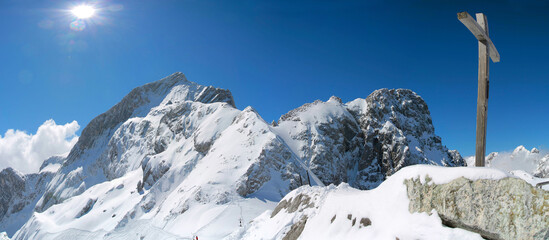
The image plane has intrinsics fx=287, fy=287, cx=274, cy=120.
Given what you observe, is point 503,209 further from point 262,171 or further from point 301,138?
point 301,138

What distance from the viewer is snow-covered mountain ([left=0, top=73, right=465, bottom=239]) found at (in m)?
42.7

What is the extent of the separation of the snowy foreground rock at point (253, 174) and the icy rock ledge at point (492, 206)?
1.12 ft

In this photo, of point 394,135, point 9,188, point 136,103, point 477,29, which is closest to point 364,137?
point 394,135

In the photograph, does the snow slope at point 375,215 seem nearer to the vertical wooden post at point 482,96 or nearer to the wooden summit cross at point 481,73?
the vertical wooden post at point 482,96

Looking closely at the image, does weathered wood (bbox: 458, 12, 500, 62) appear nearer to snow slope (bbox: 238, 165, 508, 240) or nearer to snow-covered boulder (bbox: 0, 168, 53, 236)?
snow slope (bbox: 238, 165, 508, 240)

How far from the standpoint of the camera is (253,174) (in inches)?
1807

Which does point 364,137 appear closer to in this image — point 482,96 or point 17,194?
point 482,96

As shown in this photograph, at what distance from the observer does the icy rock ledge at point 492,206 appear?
5938 millimetres

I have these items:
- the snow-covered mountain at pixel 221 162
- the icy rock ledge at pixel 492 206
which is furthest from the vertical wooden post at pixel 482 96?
the snow-covered mountain at pixel 221 162

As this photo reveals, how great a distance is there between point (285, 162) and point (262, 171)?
583cm

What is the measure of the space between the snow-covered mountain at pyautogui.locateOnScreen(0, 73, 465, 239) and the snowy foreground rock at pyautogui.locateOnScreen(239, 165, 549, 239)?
39.8 feet

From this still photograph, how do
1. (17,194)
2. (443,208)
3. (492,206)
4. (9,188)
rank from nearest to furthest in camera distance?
1. (492,206)
2. (443,208)
3. (17,194)
4. (9,188)

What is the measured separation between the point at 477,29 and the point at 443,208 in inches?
180

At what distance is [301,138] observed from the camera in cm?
7406
